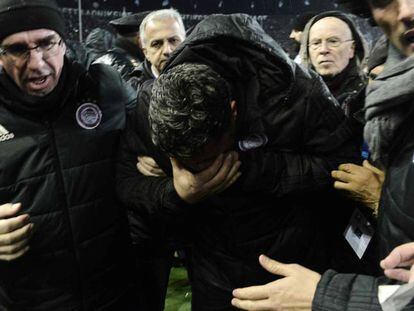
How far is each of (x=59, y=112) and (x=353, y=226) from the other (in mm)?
1100

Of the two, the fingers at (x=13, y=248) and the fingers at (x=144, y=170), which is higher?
the fingers at (x=144, y=170)

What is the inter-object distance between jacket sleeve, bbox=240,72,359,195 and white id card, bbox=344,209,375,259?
19cm

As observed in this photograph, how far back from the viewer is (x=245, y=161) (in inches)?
52.4

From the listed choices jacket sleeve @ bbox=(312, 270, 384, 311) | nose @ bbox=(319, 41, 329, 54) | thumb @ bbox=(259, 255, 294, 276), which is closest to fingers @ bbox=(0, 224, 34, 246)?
thumb @ bbox=(259, 255, 294, 276)

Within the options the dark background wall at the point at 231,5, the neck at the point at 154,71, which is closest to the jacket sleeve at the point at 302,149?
the neck at the point at 154,71

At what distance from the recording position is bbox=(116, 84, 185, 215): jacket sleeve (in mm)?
1397

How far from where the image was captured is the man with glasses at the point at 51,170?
58.2 inches

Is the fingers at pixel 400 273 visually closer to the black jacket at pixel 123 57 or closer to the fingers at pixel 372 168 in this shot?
the fingers at pixel 372 168

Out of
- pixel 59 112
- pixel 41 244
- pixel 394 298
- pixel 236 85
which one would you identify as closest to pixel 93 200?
pixel 41 244

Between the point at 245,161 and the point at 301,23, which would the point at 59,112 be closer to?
the point at 245,161

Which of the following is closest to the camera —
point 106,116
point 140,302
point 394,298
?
point 394,298

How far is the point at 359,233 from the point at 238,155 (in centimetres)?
53

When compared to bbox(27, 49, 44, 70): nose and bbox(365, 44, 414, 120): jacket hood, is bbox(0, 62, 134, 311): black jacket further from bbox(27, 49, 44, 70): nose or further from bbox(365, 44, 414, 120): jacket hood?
bbox(365, 44, 414, 120): jacket hood

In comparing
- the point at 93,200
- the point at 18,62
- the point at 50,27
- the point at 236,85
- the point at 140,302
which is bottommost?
the point at 140,302
